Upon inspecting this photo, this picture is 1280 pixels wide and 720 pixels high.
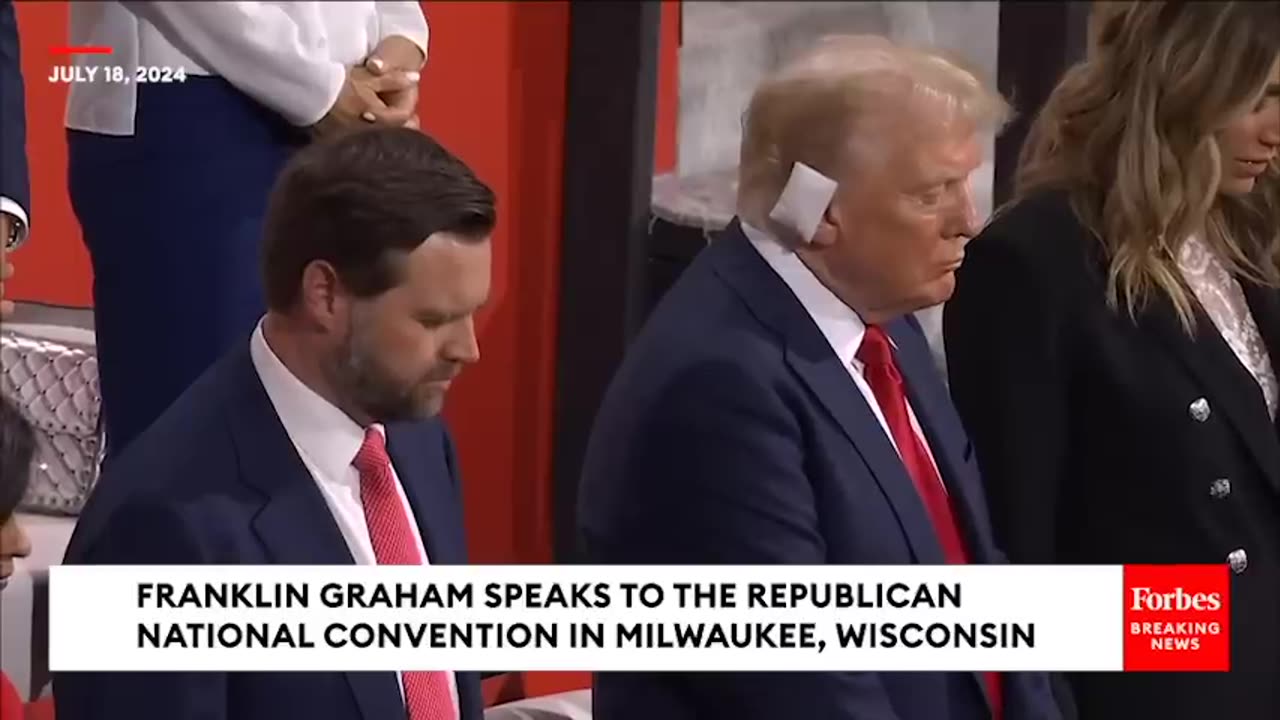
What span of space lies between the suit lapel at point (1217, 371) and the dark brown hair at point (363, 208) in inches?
Answer: 25.8

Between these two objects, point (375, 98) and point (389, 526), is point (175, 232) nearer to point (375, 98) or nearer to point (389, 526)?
point (375, 98)

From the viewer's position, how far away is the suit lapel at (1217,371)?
6.14 feet

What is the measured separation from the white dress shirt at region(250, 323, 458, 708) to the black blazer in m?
0.56

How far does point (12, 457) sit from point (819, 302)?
0.58m

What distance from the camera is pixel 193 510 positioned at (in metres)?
1.43

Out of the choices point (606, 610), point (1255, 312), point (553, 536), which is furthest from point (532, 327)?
point (1255, 312)

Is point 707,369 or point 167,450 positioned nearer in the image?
point 167,450

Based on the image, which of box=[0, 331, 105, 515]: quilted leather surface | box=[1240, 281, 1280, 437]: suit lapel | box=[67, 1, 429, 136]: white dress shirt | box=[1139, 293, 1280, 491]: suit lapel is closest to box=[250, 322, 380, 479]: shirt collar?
box=[67, 1, 429, 136]: white dress shirt

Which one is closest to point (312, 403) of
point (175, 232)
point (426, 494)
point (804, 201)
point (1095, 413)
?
point (426, 494)

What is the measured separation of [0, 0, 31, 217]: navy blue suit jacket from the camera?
158 centimetres

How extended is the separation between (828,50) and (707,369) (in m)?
0.25

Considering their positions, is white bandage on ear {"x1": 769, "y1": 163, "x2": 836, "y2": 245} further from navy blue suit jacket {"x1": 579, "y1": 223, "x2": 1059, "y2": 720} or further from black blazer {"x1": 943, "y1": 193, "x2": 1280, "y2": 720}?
black blazer {"x1": 943, "y1": 193, "x2": 1280, "y2": 720}

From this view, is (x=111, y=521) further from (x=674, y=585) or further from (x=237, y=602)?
(x=674, y=585)

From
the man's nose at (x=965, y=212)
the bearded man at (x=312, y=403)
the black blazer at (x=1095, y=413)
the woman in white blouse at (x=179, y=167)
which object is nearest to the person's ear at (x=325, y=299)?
the bearded man at (x=312, y=403)
